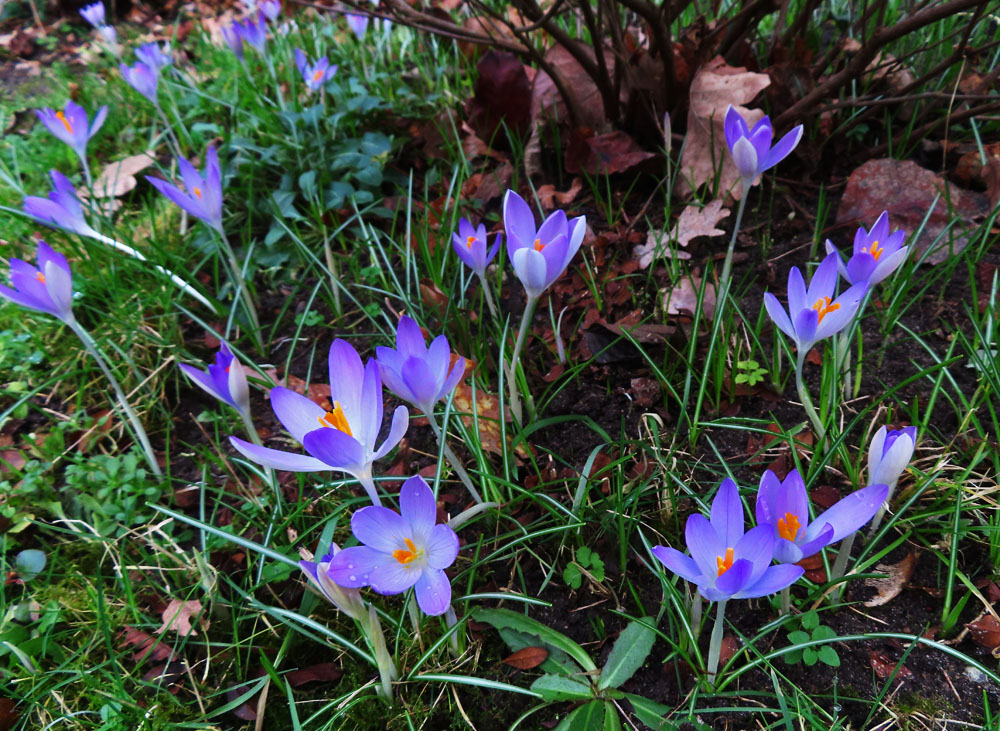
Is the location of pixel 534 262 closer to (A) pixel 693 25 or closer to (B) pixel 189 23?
(A) pixel 693 25

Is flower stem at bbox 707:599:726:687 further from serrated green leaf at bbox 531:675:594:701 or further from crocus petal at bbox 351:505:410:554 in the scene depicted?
crocus petal at bbox 351:505:410:554

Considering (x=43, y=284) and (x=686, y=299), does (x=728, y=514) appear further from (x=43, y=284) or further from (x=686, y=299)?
(x=43, y=284)

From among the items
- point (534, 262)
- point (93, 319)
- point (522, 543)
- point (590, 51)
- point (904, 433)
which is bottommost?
point (522, 543)

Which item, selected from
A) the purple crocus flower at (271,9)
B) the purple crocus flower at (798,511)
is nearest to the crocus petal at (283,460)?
the purple crocus flower at (798,511)

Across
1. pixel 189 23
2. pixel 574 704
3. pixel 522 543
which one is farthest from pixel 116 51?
pixel 574 704

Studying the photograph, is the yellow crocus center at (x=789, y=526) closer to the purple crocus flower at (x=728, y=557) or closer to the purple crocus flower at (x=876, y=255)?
the purple crocus flower at (x=728, y=557)

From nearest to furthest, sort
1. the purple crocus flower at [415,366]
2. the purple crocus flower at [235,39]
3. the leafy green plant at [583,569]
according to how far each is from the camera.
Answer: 1. the purple crocus flower at [415,366]
2. the leafy green plant at [583,569]
3. the purple crocus flower at [235,39]

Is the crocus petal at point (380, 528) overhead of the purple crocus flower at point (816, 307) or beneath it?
beneath
